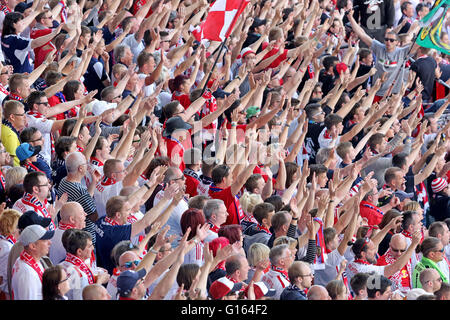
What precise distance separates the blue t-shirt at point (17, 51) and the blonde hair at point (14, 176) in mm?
3058

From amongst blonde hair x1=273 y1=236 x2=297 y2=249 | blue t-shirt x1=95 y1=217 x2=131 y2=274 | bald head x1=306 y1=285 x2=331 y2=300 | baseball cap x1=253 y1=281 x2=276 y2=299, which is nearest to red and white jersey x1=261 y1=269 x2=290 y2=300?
baseball cap x1=253 y1=281 x2=276 y2=299

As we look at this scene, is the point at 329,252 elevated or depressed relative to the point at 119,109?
depressed

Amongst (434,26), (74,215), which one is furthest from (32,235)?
(434,26)

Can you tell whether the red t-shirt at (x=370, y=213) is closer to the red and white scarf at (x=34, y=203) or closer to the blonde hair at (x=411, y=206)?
the blonde hair at (x=411, y=206)

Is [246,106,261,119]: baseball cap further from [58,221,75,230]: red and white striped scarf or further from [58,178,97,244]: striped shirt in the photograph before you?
[58,221,75,230]: red and white striped scarf

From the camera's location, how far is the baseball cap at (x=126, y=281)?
7.83m

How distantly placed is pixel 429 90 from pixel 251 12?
9.12 feet

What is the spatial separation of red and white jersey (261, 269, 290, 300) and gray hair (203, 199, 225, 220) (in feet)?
2.63

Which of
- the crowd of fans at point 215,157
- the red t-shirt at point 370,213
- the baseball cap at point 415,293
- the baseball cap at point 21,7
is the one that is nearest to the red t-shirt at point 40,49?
the crowd of fans at point 215,157

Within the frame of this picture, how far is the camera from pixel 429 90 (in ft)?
52.7

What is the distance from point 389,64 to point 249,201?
6128mm
